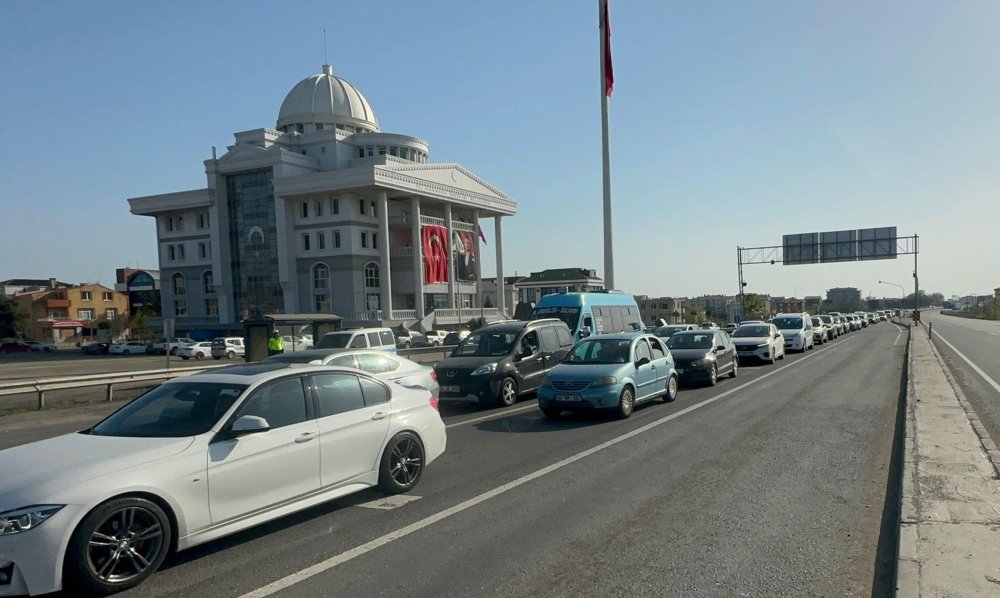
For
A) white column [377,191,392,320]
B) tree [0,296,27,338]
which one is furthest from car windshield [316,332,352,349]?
tree [0,296,27,338]

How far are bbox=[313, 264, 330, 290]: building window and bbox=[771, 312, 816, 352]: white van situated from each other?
48186 millimetres

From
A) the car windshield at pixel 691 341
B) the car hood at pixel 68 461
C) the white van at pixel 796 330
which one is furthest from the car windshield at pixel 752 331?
the car hood at pixel 68 461

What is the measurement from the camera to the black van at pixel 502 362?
1403 centimetres

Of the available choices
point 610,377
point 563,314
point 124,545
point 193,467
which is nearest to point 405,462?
point 193,467

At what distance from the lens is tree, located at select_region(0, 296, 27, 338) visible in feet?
277

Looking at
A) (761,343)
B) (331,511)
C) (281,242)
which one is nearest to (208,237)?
(281,242)

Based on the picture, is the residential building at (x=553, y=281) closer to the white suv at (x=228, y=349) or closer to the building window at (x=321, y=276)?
the building window at (x=321, y=276)

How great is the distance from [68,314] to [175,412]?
103103mm

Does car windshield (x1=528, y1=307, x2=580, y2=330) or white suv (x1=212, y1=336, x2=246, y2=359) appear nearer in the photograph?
car windshield (x1=528, y1=307, x2=580, y2=330)

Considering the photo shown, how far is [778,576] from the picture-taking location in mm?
4688

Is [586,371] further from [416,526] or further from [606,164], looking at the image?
[606,164]

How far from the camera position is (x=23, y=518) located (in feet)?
14.0

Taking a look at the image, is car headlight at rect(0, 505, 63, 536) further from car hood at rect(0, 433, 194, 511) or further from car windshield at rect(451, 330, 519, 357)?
car windshield at rect(451, 330, 519, 357)

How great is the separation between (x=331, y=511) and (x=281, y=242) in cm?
6725
